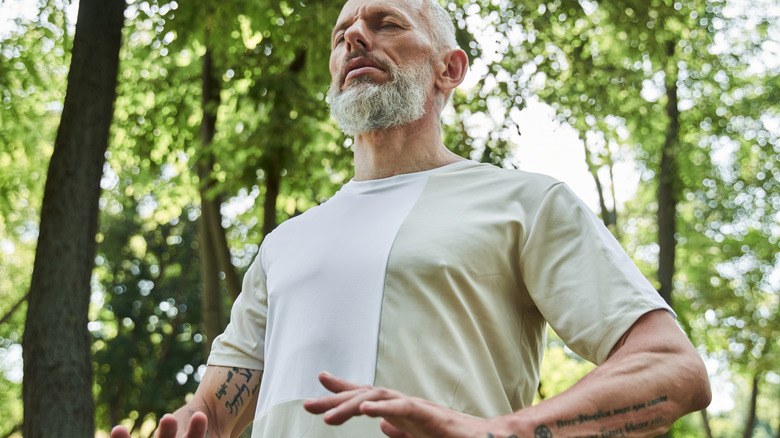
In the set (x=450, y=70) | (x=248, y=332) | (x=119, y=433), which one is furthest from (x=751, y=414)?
(x=119, y=433)

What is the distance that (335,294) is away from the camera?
1923 mm

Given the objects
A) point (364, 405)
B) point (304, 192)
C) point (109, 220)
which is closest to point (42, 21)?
point (304, 192)

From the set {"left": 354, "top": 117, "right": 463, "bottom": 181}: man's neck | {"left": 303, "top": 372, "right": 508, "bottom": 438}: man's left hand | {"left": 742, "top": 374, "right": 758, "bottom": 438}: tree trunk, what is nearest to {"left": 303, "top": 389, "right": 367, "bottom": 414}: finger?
{"left": 303, "top": 372, "right": 508, "bottom": 438}: man's left hand

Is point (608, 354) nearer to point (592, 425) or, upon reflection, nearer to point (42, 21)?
point (592, 425)

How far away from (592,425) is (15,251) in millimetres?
21305

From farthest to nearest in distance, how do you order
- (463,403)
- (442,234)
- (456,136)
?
(456,136) → (442,234) → (463,403)

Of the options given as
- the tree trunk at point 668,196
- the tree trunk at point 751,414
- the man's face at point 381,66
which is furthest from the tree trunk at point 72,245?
the tree trunk at point 751,414

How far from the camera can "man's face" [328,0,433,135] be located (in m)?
2.32

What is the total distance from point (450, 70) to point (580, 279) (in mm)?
1067

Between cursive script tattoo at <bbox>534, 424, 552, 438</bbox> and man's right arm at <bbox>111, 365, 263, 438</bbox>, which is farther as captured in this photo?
man's right arm at <bbox>111, 365, 263, 438</bbox>

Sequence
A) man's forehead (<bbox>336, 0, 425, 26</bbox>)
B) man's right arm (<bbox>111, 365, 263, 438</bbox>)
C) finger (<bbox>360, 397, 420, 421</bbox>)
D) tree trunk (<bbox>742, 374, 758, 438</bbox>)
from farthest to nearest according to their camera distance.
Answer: tree trunk (<bbox>742, 374, 758, 438</bbox>) → man's forehead (<bbox>336, 0, 425, 26</bbox>) → man's right arm (<bbox>111, 365, 263, 438</bbox>) → finger (<bbox>360, 397, 420, 421</bbox>)

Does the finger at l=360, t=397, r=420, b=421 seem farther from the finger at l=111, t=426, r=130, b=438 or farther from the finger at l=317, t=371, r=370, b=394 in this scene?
the finger at l=111, t=426, r=130, b=438

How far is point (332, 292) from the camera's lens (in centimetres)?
193

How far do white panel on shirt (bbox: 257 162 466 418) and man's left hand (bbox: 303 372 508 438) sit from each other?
466 millimetres
